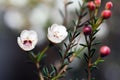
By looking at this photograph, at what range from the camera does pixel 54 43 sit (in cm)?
54

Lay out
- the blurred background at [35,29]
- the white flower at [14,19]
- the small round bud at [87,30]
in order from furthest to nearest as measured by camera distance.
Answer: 1. the white flower at [14,19]
2. the blurred background at [35,29]
3. the small round bud at [87,30]

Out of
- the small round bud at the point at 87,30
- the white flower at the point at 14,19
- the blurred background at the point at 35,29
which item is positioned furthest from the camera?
the white flower at the point at 14,19

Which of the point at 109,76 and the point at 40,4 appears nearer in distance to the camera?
the point at 109,76

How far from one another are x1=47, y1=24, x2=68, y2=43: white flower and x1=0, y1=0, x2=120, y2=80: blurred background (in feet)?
5.74

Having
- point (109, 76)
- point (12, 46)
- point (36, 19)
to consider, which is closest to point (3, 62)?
point (12, 46)

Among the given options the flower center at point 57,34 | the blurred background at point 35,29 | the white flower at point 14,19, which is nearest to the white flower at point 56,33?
the flower center at point 57,34

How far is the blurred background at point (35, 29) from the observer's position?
8.54 ft

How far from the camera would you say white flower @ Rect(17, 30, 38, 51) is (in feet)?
1.72

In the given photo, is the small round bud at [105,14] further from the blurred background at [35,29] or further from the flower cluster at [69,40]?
the blurred background at [35,29]

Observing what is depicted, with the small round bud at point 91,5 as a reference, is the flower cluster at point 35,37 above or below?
below

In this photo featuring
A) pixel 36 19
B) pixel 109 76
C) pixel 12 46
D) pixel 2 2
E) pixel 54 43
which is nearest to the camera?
pixel 54 43

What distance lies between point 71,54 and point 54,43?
30 mm

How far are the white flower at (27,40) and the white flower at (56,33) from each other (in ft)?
0.07

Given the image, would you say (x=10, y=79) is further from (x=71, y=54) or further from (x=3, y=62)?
(x=71, y=54)
